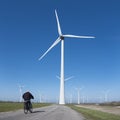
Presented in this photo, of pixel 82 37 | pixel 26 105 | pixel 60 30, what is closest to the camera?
pixel 26 105

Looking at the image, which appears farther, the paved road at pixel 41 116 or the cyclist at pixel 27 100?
the cyclist at pixel 27 100

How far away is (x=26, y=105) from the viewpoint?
2388cm

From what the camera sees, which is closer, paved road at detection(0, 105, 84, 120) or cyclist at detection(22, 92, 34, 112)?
paved road at detection(0, 105, 84, 120)

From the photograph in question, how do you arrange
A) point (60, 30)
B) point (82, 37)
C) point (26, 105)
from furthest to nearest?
point (60, 30), point (82, 37), point (26, 105)

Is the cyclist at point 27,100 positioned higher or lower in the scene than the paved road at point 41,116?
higher

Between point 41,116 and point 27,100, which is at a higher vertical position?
point 27,100

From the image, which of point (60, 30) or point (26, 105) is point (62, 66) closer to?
point (60, 30)

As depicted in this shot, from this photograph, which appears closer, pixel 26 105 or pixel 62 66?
pixel 26 105

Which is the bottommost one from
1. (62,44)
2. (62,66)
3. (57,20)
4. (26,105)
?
(26,105)

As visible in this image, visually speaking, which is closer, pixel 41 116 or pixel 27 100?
pixel 41 116

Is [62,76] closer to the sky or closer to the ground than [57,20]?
closer to the ground

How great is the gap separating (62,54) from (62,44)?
3.65m

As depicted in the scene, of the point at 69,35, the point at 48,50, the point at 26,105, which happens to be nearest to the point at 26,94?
the point at 26,105

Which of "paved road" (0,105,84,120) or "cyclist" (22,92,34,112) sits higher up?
"cyclist" (22,92,34,112)
